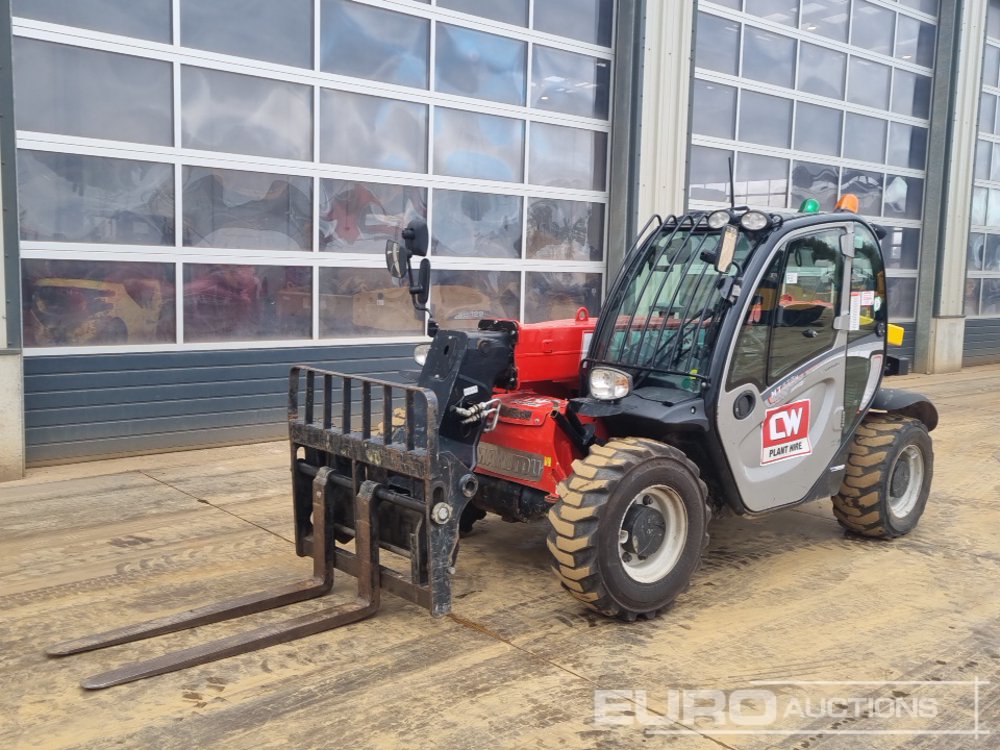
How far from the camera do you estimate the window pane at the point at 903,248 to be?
54.4 feet

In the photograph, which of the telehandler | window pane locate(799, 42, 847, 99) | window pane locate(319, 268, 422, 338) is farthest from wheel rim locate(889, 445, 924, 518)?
window pane locate(799, 42, 847, 99)

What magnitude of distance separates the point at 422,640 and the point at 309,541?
96cm

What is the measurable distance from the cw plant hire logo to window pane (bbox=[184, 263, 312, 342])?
6.30m

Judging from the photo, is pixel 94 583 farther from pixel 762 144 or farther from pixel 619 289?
pixel 762 144

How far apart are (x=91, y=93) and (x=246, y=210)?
1.71m

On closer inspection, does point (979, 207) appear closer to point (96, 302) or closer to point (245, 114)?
point (245, 114)

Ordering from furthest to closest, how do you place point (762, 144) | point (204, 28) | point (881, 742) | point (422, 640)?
point (762, 144) → point (204, 28) → point (422, 640) → point (881, 742)

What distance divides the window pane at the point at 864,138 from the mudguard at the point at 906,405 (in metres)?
10.1

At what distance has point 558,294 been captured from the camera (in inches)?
467

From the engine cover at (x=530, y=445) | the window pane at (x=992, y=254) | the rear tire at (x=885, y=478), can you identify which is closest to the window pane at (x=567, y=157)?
the rear tire at (x=885, y=478)

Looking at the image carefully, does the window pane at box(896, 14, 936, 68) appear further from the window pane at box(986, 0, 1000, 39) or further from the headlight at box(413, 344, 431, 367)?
the headlight at box(413, 344, 431, 367)

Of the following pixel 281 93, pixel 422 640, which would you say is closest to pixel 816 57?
pixel 281 93

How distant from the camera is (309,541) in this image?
5.00 metres

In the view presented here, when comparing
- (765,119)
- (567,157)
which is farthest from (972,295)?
(567,157)
